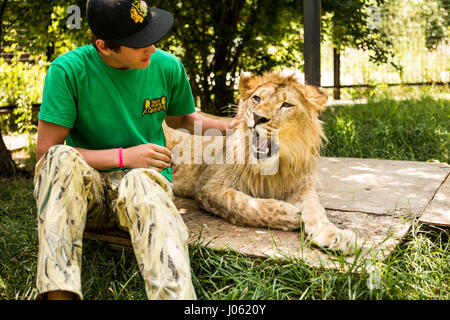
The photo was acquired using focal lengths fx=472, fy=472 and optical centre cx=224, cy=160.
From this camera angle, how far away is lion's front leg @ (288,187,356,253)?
2570 millimetres

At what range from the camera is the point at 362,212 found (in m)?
3.24

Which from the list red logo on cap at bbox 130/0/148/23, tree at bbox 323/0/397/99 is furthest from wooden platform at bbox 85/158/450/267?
tree at bbox 323/0/397/99

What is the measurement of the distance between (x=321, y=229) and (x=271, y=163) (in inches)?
25.6

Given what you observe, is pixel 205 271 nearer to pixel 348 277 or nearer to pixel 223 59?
pixel 348 277

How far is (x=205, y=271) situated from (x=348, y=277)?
81 cm

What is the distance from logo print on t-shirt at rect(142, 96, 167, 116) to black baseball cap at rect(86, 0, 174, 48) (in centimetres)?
44

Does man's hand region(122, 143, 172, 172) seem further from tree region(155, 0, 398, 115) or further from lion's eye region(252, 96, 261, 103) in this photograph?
tree region(155, 0, 398, 115)

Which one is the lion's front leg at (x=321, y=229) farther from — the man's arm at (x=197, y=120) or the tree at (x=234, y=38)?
the tree at (x=234, y=38)

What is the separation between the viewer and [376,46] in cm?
628

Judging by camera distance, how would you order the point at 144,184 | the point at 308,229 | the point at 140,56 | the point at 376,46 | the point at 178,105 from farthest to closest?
the point at 376,46 → the point at 178,105 → the point at 308,229 → the point at 140,56 → the point at 144,184

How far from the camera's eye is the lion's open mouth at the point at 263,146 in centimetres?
304

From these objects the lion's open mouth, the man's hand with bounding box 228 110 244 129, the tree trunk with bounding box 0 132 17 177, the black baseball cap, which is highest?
the black baseball cap
